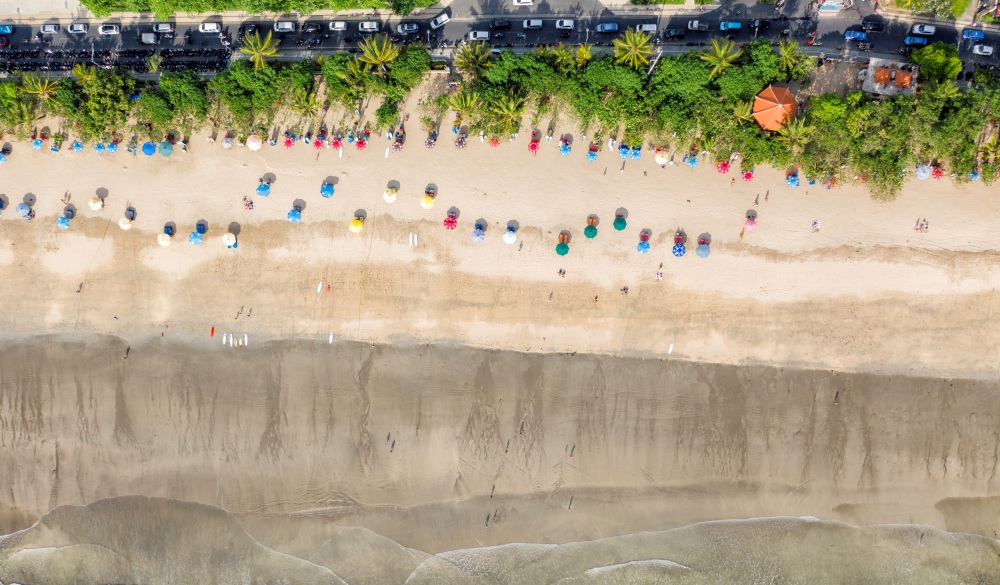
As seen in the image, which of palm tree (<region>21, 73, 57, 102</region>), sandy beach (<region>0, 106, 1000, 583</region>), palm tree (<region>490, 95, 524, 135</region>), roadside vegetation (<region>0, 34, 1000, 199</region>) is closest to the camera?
roadside vegetation (<region>0, 34, 1000, 199</region>)

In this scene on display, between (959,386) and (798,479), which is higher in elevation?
(959,386)

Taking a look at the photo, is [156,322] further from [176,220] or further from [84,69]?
[84,69]

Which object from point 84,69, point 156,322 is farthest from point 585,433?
point 84,69

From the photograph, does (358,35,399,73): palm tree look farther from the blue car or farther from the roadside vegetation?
the blue car

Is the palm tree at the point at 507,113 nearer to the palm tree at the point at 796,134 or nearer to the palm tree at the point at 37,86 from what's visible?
the palm tree at the point at 796,134

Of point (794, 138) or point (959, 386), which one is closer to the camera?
point (794, 138)

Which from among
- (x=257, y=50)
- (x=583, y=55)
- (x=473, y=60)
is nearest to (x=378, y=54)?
(x=473, y=60)

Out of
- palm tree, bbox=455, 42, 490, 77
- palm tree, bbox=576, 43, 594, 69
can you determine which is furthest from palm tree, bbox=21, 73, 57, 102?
palm tree, bbox=576, 43, 594, 69
